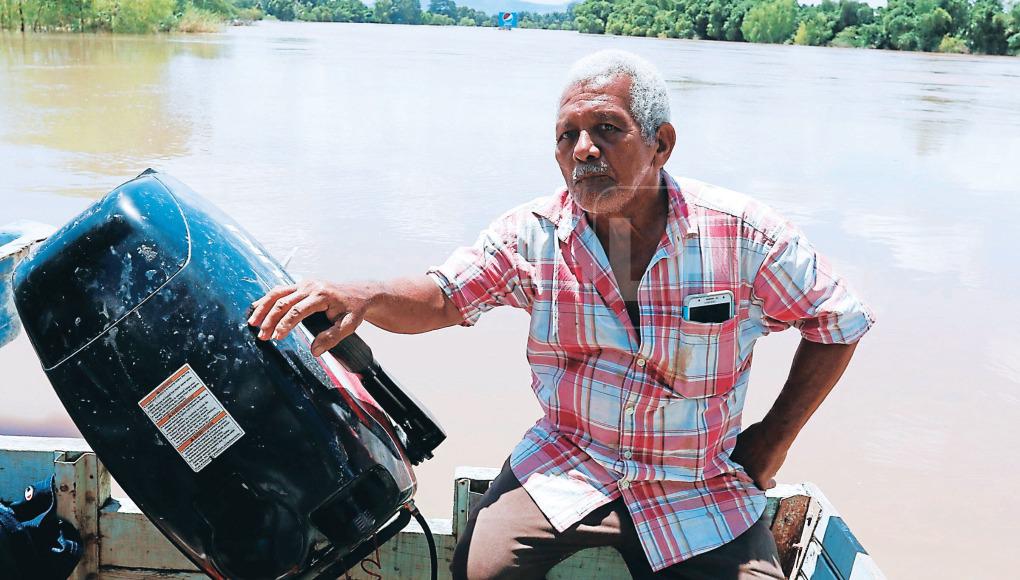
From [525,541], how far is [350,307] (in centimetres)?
54

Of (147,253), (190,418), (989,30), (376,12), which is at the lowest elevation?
(190,418)

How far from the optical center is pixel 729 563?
1658 mm

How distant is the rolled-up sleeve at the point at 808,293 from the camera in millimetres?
1668

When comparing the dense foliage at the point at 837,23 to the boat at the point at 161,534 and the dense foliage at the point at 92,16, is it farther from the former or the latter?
the boat at the point at 161,534

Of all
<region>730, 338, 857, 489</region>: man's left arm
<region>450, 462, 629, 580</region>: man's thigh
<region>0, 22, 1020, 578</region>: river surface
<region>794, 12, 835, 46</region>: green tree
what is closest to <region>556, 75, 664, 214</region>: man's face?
<region>730, 338, 857, 489</region>: man's left arm

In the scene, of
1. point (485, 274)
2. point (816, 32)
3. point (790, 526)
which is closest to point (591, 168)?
point (485, 274)

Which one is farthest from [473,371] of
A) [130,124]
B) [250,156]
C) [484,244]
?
[130,124]

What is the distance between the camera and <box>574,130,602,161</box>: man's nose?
1672mm

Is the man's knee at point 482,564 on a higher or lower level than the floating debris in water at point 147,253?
lower

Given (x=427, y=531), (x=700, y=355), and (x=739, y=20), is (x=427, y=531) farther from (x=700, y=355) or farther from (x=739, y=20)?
(x=739, y=20)

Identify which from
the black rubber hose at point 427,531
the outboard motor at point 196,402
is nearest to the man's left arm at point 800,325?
the black rubber hose at point 427,531

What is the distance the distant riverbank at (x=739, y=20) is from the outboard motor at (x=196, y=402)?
29.5 meters

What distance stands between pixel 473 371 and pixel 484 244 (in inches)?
92.7

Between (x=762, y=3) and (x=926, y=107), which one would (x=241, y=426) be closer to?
(x=926, y=107)
